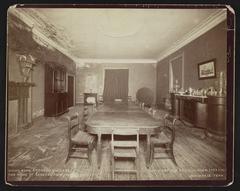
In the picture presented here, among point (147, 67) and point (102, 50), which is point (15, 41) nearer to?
point (102, 50)

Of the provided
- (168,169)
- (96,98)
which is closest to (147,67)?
(96,98)

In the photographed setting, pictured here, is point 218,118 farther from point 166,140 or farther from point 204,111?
point 166,140

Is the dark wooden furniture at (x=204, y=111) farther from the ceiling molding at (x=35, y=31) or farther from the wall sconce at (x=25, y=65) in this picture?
the wall sconce at (x=25, y=65)

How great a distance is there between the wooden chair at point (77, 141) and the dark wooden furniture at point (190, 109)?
114 centimetres

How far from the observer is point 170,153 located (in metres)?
2.48

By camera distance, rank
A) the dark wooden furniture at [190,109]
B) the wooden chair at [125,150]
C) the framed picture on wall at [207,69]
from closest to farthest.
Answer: the wooden chair at [125,150]
the framed picture on wall at [207,69]
the dark wooden furniture at [190,109]

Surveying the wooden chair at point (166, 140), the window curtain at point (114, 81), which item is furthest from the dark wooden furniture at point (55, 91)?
the wooden chair at point (166, 140)

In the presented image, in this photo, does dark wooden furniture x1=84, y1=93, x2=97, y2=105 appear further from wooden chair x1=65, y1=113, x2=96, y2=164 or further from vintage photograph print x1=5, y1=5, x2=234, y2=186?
wooden chair x1=65, y1=113, x2=96, y2=164

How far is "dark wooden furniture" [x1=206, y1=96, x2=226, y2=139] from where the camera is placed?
8.04ft

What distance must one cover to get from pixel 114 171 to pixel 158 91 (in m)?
1.15

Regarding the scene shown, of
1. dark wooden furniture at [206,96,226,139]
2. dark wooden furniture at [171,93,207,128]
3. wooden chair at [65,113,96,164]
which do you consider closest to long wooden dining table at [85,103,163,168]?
wooden chair at [65,113,96,164]

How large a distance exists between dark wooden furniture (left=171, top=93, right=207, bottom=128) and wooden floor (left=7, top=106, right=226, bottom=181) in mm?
122

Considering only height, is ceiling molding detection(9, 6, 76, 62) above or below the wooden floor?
above

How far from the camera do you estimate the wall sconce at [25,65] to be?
241 cm
